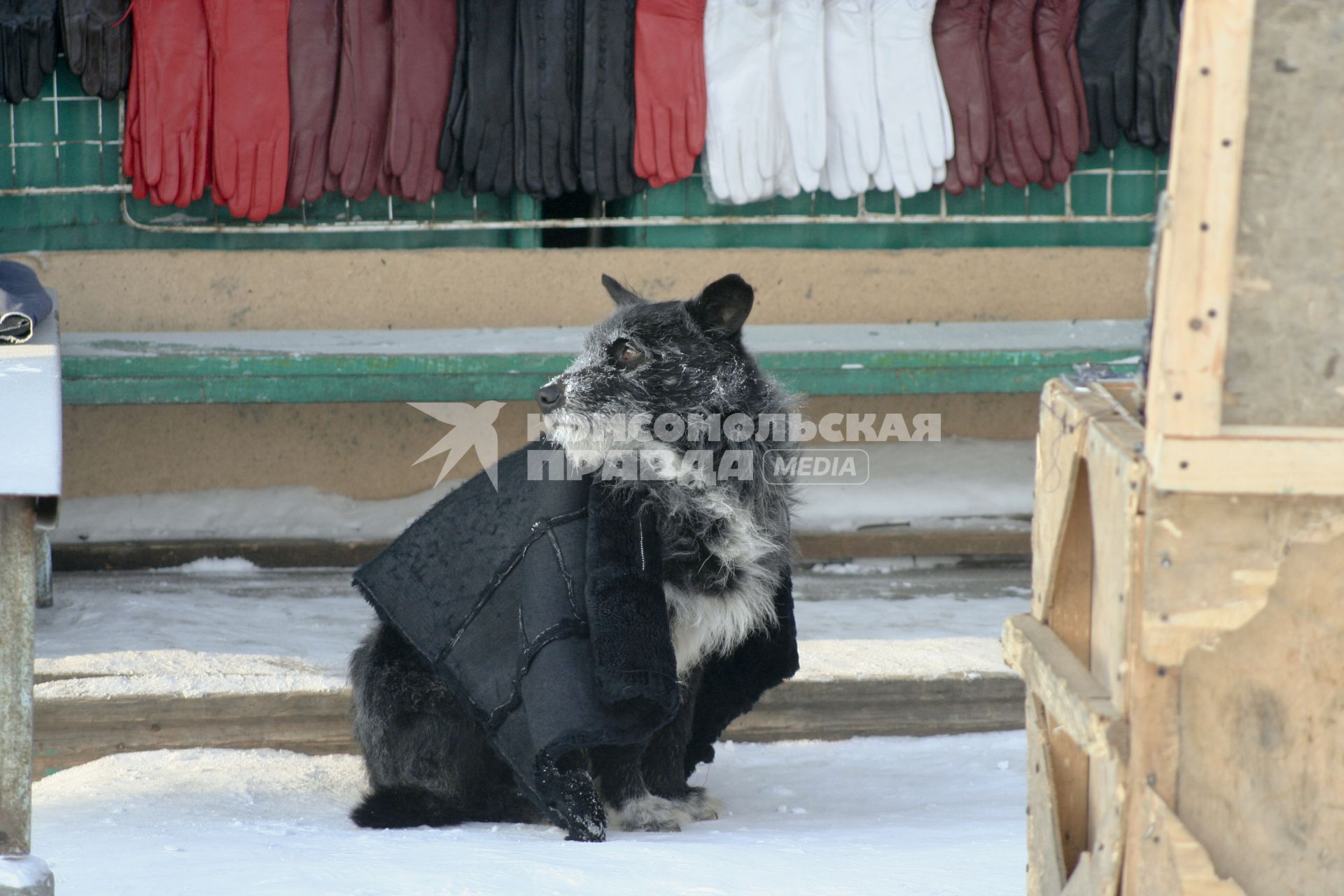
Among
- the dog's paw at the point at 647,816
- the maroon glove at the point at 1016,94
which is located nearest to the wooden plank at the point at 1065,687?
the dog's paw at the point at 647,816

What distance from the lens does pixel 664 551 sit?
321 centimetres

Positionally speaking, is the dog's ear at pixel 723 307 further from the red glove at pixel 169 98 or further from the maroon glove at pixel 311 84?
the red glove at pixel 169 98

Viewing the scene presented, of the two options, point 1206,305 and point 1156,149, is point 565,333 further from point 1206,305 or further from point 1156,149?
point 1206,305

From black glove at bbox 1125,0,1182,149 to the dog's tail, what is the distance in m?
4.04

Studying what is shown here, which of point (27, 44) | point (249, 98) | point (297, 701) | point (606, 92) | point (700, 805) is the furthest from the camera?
point (606, 92)

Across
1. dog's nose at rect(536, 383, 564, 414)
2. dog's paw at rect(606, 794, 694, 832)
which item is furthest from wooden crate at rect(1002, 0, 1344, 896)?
dog's nose at rect(536, 383, 564, 414)

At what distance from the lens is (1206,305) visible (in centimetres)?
166

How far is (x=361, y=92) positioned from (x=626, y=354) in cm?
258

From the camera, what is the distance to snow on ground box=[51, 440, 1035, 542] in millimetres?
5758

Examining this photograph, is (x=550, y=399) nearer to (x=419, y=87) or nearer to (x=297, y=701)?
(x=297, y=701)

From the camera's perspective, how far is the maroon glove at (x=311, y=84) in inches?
212

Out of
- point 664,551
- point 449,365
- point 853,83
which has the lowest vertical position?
point 664,551

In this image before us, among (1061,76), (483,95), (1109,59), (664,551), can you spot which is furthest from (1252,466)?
(1109,59)

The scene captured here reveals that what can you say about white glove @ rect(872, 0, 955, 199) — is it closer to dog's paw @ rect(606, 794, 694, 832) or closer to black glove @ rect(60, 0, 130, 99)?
black glove @ rect(60, 0, 130, 99)
